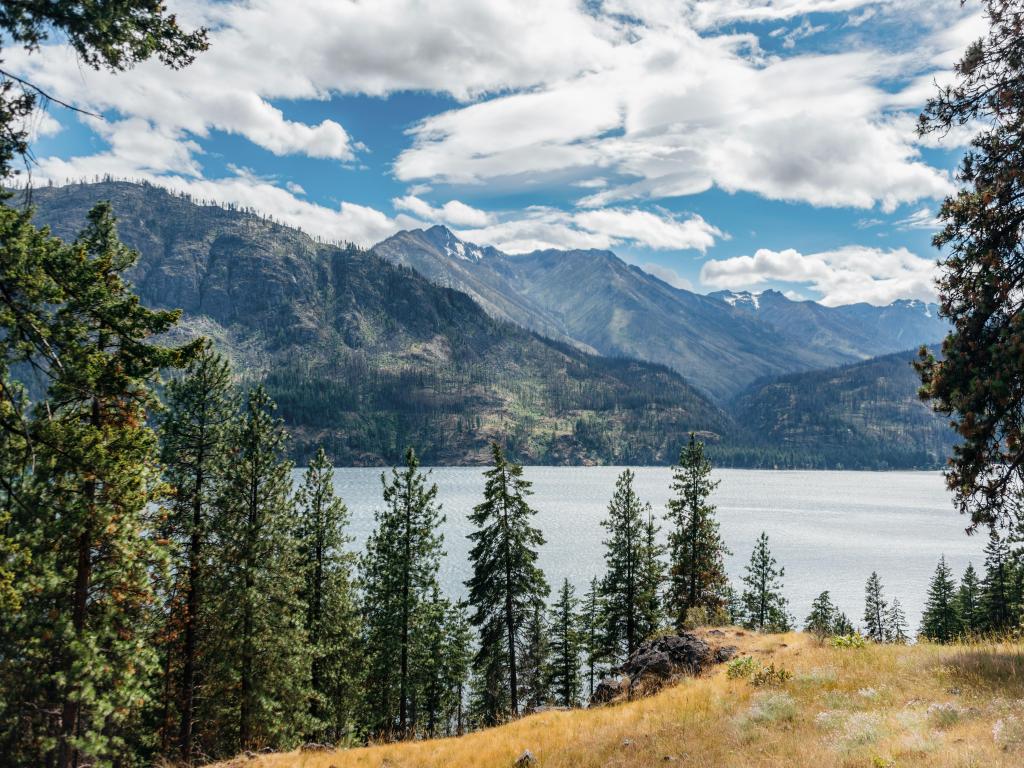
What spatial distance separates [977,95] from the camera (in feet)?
45.9

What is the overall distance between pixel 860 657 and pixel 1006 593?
53996 millimetres

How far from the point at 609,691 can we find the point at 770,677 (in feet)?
20.9

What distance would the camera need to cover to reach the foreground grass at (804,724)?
8859mm

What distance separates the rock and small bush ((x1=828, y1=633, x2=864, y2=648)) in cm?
657

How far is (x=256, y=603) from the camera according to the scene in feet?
81.5

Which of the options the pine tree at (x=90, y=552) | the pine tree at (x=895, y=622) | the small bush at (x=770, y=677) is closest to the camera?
the pine tree at (x=90, y=552)

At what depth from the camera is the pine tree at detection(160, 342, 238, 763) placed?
2334 centimetres

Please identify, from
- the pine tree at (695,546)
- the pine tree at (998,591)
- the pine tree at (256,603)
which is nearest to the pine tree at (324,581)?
the pine tree at (256,603)

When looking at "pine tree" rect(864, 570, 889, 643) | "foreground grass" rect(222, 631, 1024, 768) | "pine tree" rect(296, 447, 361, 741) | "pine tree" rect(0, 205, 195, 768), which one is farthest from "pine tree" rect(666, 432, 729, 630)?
"pine tree" rect(864, 570, 889, 643)

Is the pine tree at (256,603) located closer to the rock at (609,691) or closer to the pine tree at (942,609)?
the rock at (609,691)

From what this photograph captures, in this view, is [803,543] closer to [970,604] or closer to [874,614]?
[874,614]

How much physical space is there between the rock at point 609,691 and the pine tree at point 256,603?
15.1m

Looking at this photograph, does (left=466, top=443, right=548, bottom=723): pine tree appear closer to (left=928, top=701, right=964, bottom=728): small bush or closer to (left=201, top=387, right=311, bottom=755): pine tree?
(left=201, top=387, right=311, bottom=755): pine tree

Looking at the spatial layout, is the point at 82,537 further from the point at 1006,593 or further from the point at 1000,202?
the point at 1006,593
